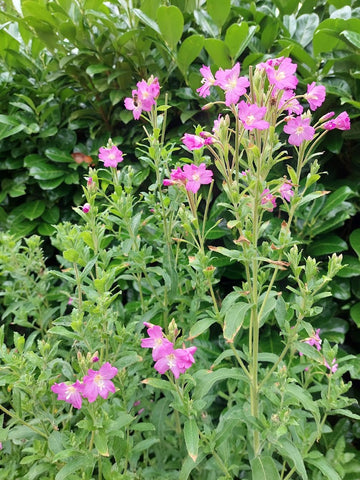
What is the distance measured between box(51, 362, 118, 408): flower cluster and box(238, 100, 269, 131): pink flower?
2.46 ft

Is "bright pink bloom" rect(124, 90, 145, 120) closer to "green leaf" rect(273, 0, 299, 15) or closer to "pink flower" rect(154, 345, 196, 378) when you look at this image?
"pink flower" rect(154, 345, 196, 378)

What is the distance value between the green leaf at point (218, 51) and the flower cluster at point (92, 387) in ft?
4.80

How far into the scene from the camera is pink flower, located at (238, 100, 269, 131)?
3.13ft

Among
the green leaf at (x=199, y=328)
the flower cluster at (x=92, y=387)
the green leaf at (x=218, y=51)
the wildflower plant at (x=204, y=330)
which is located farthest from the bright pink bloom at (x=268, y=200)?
the green leaf at (x=218, y=51)

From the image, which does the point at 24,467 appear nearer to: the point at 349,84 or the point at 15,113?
the point at 15,113

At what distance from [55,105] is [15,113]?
0.30 m

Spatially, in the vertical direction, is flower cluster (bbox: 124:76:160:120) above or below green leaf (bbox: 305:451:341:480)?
above

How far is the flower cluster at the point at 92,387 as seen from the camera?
1.05 meters

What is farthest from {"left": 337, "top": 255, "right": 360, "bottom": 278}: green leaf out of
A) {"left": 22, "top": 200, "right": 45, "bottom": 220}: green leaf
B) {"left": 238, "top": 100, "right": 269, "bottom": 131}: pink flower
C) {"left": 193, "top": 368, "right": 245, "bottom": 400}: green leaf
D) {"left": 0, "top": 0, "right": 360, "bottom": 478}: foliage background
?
{"left": 22, "top": 200, "right": 45, "bottom": 220}: green leaf

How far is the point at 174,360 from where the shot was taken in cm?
102

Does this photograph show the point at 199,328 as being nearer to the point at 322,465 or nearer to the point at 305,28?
the point at 322,465

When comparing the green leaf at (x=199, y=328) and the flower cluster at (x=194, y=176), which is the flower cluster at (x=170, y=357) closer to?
the green leaf at (x=199, y=328)

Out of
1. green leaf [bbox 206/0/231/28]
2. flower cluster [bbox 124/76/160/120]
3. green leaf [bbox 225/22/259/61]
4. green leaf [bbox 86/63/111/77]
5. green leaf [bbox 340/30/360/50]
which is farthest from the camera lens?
green leaf [bbox 86/63/111/77]

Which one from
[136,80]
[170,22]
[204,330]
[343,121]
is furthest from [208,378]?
[136,80]
